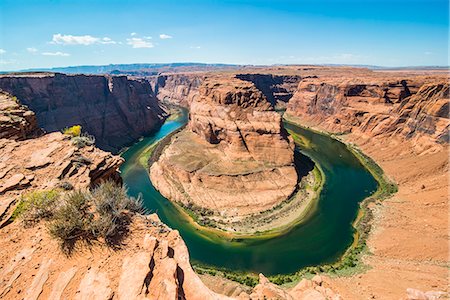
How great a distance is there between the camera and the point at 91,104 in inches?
3334

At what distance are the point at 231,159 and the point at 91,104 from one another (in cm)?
5493

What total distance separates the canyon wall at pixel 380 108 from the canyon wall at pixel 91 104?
64.1 meters

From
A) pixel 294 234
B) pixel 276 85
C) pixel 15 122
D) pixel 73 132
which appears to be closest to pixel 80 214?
pixel 15 122

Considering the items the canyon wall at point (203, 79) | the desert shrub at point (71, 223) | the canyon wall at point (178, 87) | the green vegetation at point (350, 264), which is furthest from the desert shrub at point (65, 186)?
the canyon wall at point (178, 87)

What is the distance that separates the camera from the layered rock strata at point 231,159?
1879 inches

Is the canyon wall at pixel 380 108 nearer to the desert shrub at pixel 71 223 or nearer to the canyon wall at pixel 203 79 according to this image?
the canyon wall at pixel 203 79

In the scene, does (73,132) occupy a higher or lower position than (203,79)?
lower

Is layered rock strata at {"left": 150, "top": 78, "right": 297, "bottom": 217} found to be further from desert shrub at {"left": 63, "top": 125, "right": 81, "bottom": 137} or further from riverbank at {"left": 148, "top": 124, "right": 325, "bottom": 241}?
desert shrub at {"left": 63, "top": 125, "right": 81, "bottom": 137}

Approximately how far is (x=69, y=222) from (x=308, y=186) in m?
47.7

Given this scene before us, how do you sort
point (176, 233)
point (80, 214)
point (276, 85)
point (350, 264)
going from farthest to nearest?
point (276, 85)
point (350, 264)
point (176, 233)
point (80, 214)

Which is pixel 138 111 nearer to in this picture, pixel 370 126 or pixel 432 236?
pixel 370 126

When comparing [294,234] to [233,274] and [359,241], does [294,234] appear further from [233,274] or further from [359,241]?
[233,274]

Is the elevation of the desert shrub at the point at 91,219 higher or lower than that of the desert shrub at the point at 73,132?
lower

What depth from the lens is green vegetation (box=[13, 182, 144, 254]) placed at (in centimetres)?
1116
